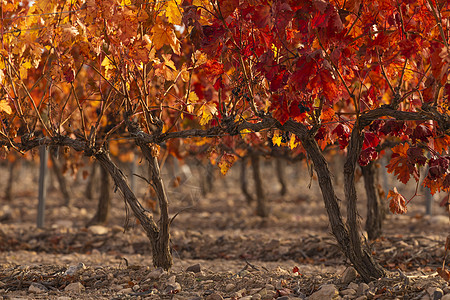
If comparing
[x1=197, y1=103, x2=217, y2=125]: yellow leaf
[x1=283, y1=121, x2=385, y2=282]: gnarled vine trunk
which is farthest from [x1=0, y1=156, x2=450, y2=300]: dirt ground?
[x1=197, y1=103, x2=217, y2=125]: yellow leaf

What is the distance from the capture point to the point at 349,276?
12.8 ft

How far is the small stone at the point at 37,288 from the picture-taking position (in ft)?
13.3

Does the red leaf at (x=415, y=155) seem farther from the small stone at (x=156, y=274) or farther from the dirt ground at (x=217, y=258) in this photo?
the small stone at (x=156, y=274)

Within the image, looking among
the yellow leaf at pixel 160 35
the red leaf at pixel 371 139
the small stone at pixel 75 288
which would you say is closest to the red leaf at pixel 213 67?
the yellow leaf at pixel 160 35

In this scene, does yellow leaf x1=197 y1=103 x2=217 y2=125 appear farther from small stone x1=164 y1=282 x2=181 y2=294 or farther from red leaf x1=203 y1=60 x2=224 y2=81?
small stone x1=164 y1=282 x2=181 y2=294

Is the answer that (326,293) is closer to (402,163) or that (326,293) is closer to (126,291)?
(402,163)

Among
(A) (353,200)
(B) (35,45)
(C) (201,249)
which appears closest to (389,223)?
(C) (201,249)

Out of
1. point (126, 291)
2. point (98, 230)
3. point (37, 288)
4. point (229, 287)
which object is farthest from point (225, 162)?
point (98, 230)

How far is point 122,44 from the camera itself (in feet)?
12.6

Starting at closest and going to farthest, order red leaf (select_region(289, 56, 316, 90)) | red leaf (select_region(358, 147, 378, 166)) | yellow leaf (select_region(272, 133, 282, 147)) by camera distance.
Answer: red leaf (select_region(289, 56, 316, 90)) < red leaf (select_region(358, 147, 378, 166)) < yellow leaf (select_region(272, 133, 282, 147))

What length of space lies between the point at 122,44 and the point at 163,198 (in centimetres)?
135

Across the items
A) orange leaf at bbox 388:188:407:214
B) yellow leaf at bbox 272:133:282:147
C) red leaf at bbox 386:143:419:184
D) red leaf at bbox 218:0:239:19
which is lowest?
orange leaf at bbox 388:188:407:214

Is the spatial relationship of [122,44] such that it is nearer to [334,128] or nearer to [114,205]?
[334,128]

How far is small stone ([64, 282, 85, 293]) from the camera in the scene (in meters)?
4.05
